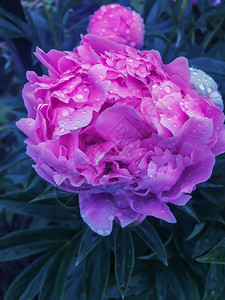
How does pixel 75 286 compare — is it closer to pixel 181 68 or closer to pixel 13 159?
pixel 13 159

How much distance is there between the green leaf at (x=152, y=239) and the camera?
0.65 metres

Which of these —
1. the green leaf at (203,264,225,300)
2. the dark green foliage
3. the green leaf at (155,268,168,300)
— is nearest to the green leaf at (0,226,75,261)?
the dark green foliage

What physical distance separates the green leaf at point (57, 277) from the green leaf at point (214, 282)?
321 millimetres

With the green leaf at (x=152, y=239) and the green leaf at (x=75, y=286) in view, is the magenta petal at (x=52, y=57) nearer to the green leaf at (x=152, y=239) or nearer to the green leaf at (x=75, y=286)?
the green leaf at (x=152, y=239)

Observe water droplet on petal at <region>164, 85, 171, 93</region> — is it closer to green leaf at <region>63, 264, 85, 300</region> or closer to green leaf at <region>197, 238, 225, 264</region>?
green leaf at <region>197, 238, 225, 264</region>

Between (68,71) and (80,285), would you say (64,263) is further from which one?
(68,71)

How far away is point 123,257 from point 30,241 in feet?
0.91

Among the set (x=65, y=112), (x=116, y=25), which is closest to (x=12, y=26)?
(x=116, y=25)

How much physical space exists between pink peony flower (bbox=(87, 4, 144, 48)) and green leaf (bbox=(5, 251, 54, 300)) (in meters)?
0.56

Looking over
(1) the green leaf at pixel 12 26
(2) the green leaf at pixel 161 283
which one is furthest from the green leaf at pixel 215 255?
(1) the green leaf at pixel 12 26

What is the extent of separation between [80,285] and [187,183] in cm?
63

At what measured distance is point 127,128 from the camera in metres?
0.47

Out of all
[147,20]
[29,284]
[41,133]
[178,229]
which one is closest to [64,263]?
[29,284]

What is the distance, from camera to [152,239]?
0.67 meters
